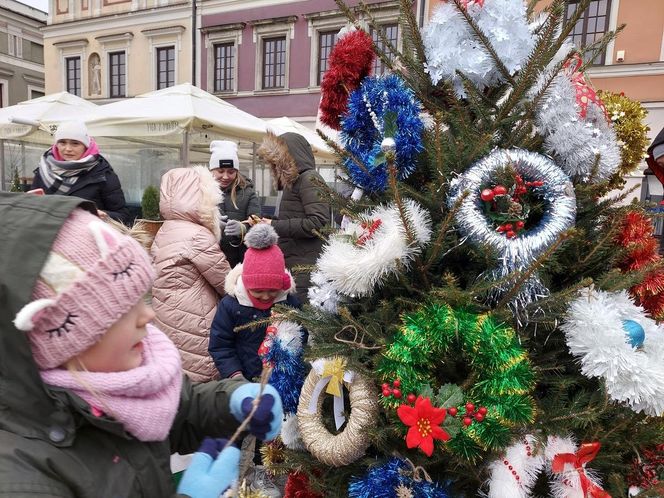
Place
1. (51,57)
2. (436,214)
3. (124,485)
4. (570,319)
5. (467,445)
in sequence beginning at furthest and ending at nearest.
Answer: (51,57) < (436,214) < (570,319) < (467,445) < (124,485)

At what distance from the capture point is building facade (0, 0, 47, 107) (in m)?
25.8

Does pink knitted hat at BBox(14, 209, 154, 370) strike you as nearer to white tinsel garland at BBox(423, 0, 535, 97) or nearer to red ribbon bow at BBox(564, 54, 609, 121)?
white tinsel garland at BBox(423, 0, 535, 97)

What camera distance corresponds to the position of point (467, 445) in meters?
1.28

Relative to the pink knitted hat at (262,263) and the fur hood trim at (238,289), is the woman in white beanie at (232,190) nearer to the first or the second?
the fur hood trim at (238,289)

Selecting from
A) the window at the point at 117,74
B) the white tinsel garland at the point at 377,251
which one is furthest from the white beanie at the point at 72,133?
the window at the point at 117,74

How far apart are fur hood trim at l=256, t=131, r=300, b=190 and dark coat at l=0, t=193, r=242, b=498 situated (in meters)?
2.08

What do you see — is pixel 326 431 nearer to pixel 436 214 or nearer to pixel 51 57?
pixel 436 214

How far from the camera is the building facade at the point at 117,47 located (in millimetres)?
18000

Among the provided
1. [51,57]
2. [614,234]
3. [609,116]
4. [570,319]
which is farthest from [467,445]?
[51,57]

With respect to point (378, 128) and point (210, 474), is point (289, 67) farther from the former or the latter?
point (210, 474)

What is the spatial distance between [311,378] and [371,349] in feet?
0.98

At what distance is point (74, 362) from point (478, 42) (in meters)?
1.43

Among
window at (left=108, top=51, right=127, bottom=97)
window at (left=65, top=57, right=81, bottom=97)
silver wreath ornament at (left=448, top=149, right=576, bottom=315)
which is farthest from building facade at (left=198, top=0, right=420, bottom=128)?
silver wreath ornament at (left=448, top=149, right=576, bottom=315)

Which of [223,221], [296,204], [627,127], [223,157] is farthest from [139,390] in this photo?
[223,157]
